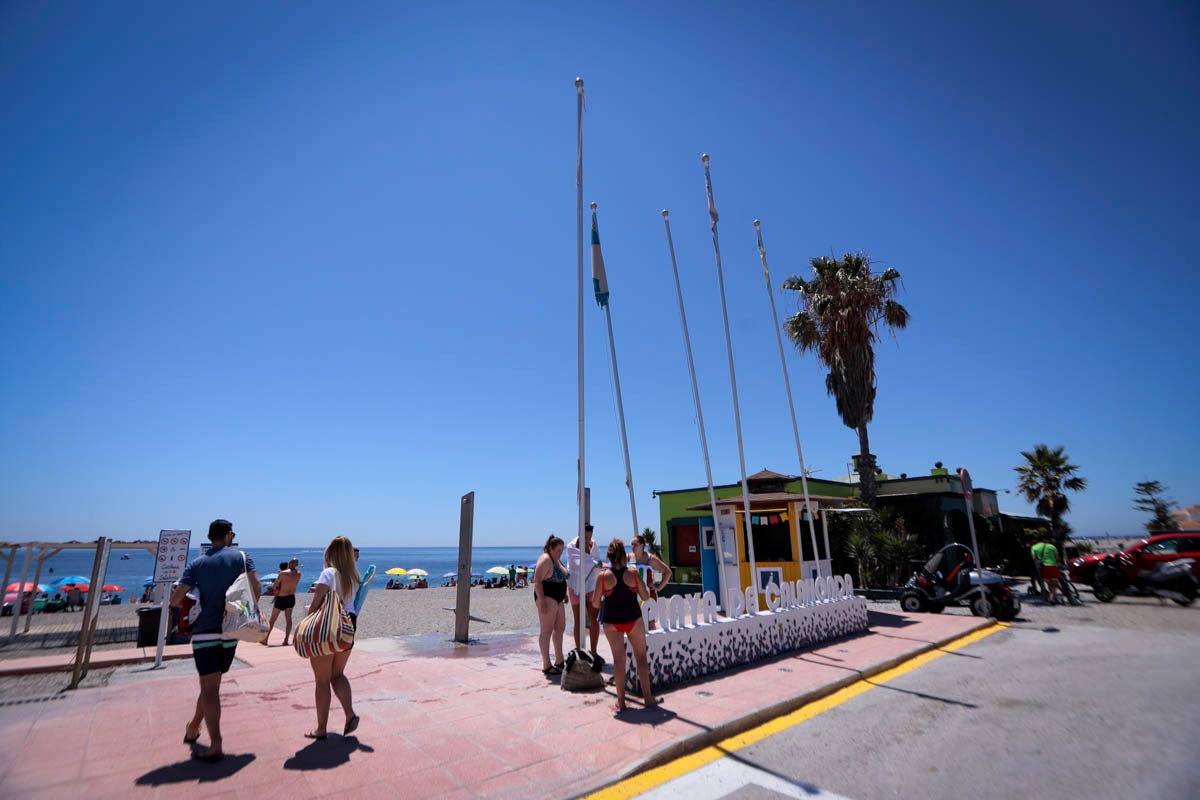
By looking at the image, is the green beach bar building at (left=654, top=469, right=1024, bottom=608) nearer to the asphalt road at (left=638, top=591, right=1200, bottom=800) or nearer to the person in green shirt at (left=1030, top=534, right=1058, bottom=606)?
the person in green shirt at (left=1030, top=534, right=1058, bottom=606)

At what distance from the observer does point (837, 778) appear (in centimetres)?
404

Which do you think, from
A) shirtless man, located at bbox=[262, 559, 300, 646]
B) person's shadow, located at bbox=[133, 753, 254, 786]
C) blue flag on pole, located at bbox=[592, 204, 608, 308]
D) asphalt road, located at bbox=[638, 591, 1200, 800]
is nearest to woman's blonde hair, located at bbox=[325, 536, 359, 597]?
person's shadow, located at bbox=[133, 753, 254, 786]

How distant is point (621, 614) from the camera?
5.51m

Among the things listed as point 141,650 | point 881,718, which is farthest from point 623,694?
point 141,650

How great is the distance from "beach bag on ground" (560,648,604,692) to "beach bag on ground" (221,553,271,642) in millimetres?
3208

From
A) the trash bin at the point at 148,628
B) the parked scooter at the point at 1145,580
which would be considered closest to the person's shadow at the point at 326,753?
the trash bin at the point at 148,628

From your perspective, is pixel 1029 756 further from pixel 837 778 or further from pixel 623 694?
pixel 623 694

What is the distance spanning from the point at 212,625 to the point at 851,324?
1960 cm

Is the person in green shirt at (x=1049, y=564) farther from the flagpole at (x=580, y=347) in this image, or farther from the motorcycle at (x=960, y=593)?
the flagpole at (x=580, y=347)

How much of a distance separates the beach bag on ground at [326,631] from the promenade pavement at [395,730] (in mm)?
804

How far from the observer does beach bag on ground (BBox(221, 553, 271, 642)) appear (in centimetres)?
443

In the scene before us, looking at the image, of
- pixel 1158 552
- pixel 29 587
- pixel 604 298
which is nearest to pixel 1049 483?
pixel 1158 552

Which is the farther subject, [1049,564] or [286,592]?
[1049,564]

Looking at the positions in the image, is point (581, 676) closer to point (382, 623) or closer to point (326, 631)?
point (326, 631)
